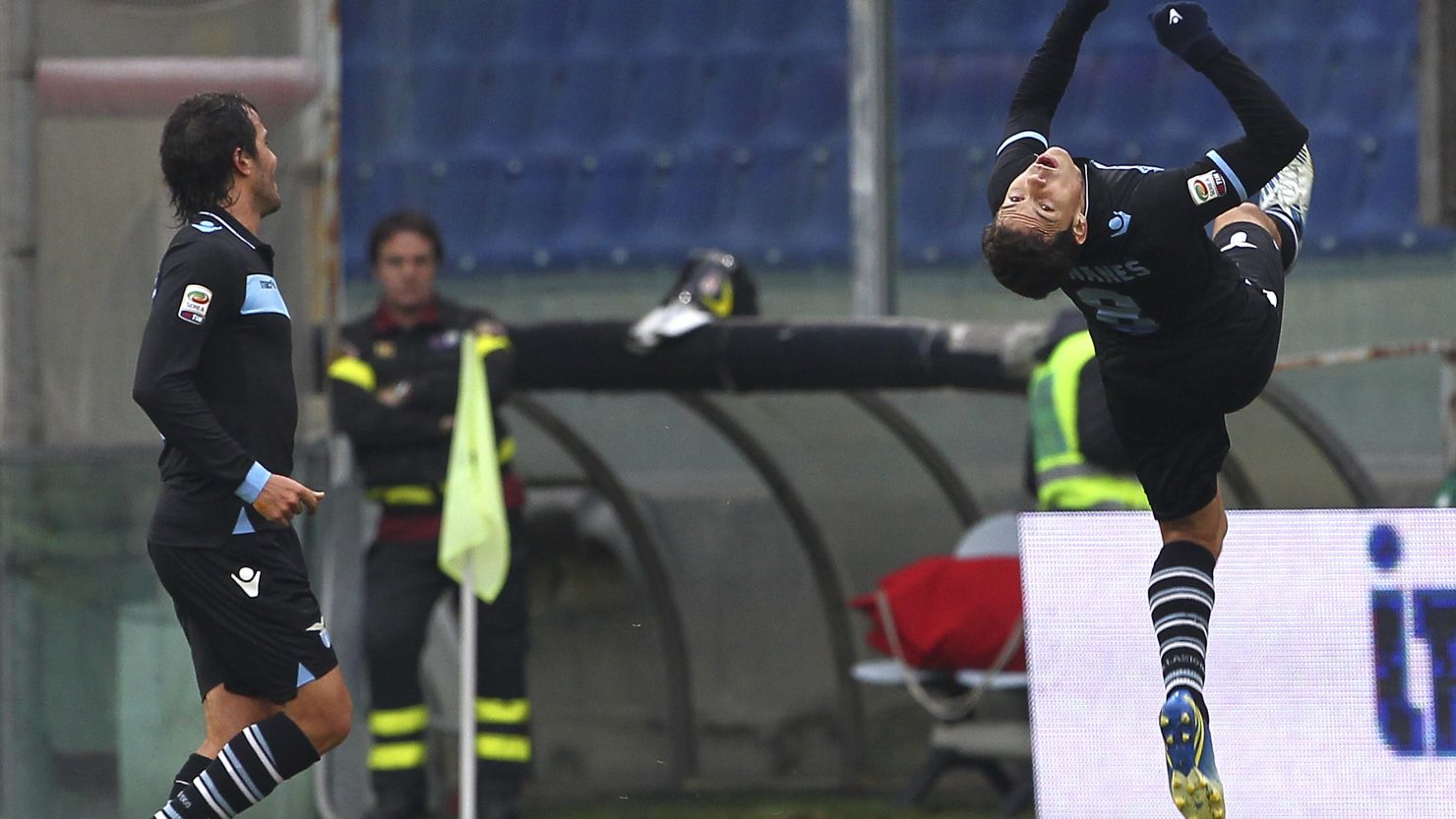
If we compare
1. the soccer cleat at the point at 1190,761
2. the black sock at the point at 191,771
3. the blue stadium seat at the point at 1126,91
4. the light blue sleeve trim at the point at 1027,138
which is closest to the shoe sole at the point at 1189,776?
the soccer cleat at the point at 1190,761

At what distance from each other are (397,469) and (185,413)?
3.46m

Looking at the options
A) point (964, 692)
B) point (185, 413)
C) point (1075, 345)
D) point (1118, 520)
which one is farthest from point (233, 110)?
point (964, 692)

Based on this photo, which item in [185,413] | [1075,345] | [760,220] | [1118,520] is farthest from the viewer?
[760,220]

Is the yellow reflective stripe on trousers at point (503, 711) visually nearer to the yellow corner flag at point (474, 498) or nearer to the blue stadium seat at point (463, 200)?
the yellow corner flag at point (474, 498)

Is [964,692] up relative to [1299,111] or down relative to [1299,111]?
down

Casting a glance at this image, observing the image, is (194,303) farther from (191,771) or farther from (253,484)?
(191,771)

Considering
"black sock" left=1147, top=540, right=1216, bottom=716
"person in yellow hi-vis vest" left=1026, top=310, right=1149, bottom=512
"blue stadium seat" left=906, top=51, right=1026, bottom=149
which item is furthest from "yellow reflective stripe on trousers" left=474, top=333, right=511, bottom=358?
"blue stadium seat" left=906, top=51, right=1026, bottom=149

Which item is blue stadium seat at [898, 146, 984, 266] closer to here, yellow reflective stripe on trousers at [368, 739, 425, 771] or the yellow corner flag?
the yellow corner flag

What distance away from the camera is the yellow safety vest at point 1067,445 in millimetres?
8281

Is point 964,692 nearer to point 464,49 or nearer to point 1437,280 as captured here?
point 1437,280

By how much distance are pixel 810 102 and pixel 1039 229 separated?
8187mm

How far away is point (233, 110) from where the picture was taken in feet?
19.7

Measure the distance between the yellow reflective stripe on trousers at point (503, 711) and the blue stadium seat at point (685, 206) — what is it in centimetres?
493

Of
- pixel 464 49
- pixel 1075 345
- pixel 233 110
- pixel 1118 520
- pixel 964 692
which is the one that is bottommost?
pixel 964 692
